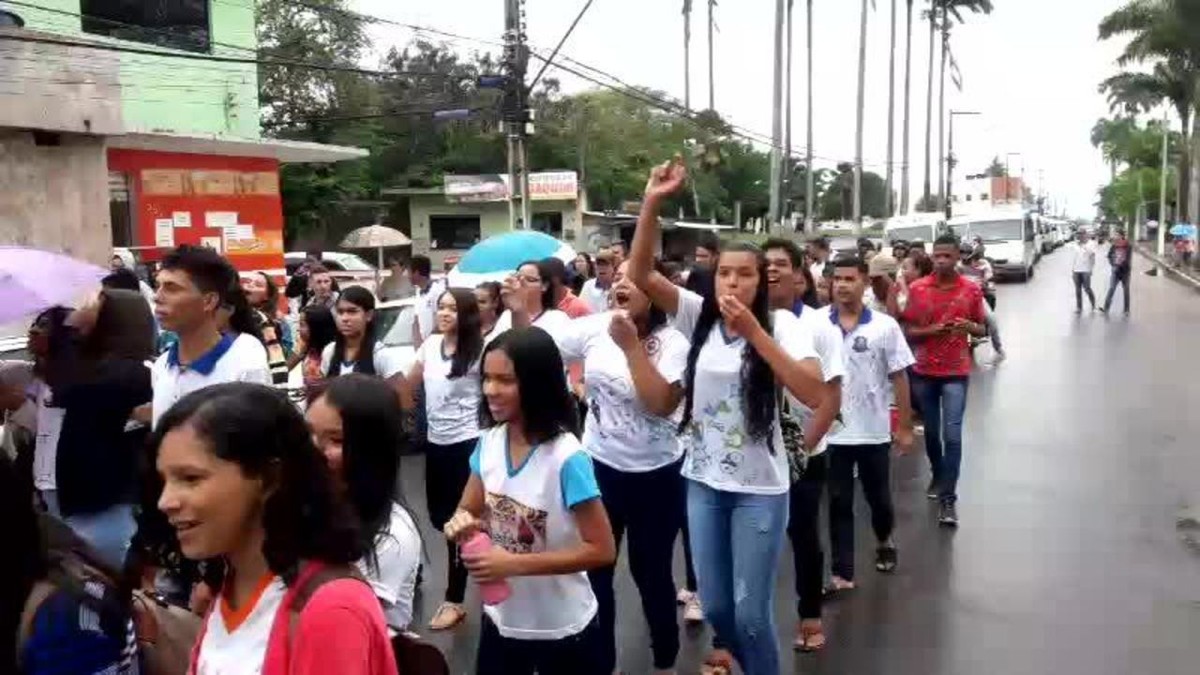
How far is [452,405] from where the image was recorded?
593cm

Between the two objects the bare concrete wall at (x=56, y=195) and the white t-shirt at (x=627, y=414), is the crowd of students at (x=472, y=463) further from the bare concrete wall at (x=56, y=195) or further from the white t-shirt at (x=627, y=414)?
the bare concrete wall at (x=56, y=195)

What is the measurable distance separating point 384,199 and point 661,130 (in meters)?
19.8

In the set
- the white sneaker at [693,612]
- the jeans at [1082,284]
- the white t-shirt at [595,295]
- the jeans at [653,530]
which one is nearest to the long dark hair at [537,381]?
the jeans at [653,530]

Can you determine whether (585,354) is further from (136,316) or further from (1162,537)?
(1162,537)

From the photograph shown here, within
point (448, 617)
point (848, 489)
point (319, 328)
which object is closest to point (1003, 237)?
point (848, 489)

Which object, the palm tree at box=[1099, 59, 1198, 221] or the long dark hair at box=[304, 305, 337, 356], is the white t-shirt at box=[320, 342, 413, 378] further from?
the palm tree at box=[1099, 59, 1198, 221]

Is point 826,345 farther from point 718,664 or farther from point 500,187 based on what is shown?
point 500,187

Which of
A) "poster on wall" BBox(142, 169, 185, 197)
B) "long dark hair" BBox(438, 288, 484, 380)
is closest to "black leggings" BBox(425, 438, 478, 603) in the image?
"long dark hair" BBox(438, 288, 484, 380)

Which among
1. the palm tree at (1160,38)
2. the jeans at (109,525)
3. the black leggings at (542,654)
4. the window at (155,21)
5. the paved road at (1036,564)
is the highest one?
the palm tree at (1160,38)

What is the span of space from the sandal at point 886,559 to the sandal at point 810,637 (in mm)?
1369

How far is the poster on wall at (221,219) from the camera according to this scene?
22.3m

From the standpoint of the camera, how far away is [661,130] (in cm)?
6103

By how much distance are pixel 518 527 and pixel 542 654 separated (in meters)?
0.39

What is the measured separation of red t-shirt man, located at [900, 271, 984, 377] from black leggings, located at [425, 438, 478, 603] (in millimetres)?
3416
